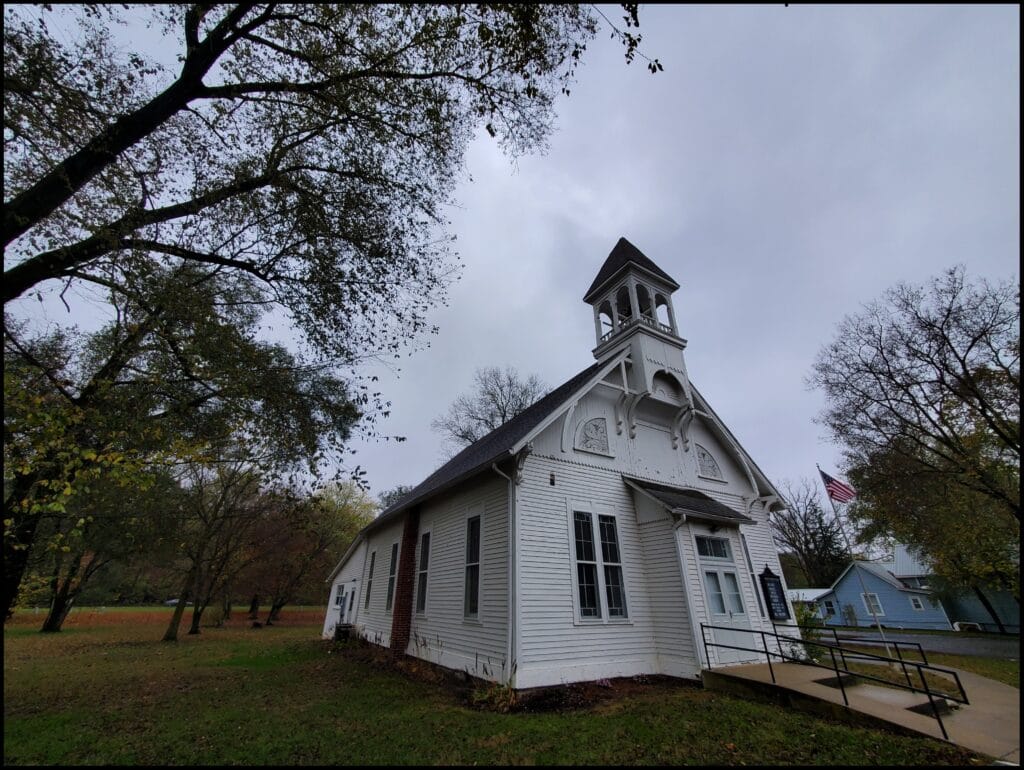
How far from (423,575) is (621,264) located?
11.4m

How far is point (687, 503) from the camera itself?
11.2 m

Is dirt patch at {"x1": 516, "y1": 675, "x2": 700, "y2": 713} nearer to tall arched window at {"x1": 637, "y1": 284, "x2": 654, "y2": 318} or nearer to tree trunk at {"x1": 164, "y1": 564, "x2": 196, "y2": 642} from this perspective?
tall arched window at {"x1": 637, "y1": 284, "x2": 654, "y2": 318}

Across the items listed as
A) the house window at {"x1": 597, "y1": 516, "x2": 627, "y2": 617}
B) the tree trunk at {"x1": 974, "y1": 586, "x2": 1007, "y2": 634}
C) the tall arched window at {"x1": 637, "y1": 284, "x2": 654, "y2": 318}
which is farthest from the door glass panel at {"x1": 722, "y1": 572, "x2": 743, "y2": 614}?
the tree trunk at {"x1": 974, "y1": 586, "x2": 1007, "y2": 634}

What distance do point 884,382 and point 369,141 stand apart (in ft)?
70.2

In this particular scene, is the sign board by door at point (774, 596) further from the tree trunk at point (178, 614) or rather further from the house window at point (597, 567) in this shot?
the tree trunk at point (178, 614)

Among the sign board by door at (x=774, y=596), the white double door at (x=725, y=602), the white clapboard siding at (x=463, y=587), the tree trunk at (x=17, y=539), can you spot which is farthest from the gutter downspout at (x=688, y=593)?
the tree trunk at (x=17, y=539)

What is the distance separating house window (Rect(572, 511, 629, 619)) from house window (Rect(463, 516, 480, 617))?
7.97ft

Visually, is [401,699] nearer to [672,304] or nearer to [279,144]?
[279,144]

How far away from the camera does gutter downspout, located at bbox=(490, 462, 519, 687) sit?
872cm

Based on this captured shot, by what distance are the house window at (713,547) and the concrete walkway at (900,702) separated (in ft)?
7.87

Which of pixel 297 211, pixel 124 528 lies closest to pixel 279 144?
pixel 297 211

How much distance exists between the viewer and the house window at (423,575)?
13.2 m

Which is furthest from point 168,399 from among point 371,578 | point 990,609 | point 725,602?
point 990,609

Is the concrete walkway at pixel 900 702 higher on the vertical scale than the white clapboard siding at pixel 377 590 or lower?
lower
